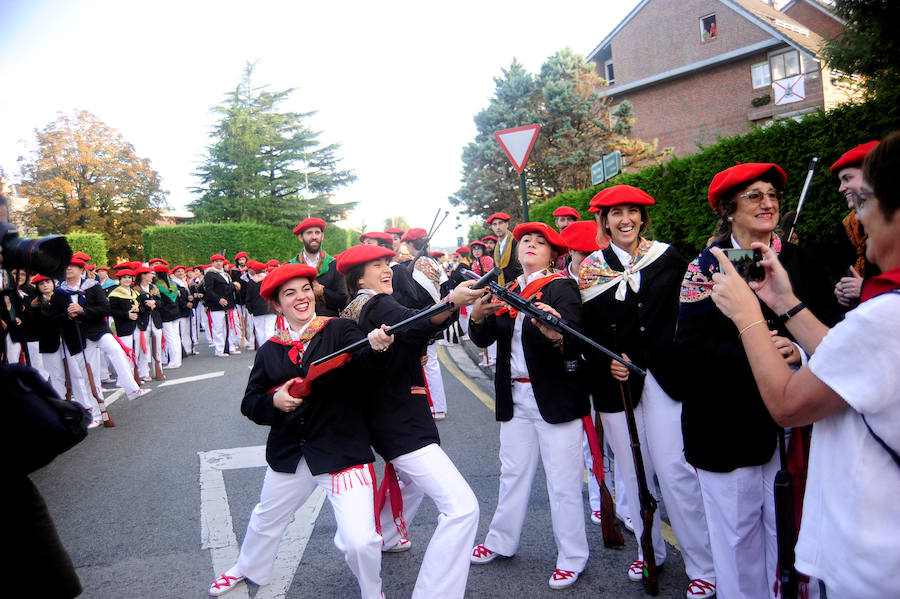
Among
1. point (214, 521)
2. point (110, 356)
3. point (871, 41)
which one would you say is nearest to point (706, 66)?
point (871, 41)

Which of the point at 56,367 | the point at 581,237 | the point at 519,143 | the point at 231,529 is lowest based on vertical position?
the point at 231,529

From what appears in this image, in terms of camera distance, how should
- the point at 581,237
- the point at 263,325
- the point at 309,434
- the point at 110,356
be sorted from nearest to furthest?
the point at 309,434
the point at 581,237
the point at 110,356
the point at 263,325

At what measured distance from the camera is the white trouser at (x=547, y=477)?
11.8 feet

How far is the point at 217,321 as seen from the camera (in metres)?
15.2

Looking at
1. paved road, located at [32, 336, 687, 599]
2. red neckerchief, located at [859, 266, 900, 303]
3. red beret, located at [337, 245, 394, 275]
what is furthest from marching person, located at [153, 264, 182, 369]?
red neckerchief, located at [859, 266, 900, 303]

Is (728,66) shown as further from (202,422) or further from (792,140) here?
(202,422)

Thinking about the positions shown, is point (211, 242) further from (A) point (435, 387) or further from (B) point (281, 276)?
(B) point (281, 276)

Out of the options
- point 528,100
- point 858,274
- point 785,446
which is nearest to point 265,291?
point 785,446

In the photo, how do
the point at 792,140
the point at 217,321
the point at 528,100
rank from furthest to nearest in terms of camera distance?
the point at 528,100, the point at 217,321, the point at 792,140

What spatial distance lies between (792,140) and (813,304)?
4.88 m

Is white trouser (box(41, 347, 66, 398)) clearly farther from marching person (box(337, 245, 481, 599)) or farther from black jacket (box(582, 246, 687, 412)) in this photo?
black jacket (box(582, 246, 687, 412))

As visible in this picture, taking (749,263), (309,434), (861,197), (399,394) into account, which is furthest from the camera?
(399,394)

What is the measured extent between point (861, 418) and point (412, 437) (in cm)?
234

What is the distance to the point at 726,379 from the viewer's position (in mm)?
2801
